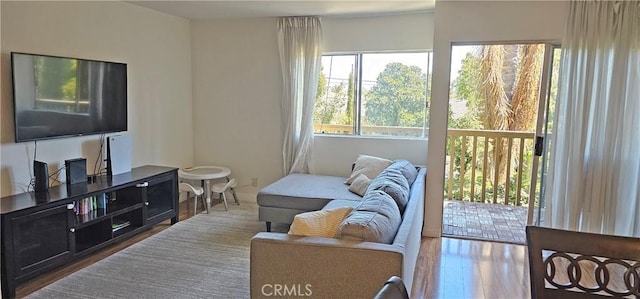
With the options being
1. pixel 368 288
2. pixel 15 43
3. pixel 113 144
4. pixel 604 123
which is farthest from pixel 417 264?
pixel 15 43

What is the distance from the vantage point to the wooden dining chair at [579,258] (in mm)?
1239

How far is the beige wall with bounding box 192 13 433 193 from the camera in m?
4.73

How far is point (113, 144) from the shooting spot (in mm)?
3898

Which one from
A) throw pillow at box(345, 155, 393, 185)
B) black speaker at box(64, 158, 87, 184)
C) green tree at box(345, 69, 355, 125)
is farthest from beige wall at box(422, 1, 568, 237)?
black speaker at box(64, 158, 87, 184)

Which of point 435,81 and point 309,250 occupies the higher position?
point 435,81

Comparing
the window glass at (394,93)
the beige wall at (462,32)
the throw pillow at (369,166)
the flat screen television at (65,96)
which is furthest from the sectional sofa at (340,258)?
the window glass at (394,93)

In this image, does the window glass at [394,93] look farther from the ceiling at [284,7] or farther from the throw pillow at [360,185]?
the throw pillow at [360,185]

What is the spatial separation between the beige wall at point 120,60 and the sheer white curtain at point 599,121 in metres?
4.07

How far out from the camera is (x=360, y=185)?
4.07m

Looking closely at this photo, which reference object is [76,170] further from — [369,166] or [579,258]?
[579,258]

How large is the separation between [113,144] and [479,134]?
4.20 meters

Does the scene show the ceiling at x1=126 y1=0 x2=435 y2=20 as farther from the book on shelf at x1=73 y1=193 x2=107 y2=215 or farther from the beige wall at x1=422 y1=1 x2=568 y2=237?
the book on shelf at x1=73 y1=193 x2=107 y2=215

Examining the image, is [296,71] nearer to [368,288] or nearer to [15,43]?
[15,43]

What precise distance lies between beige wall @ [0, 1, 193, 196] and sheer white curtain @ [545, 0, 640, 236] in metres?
4.07
